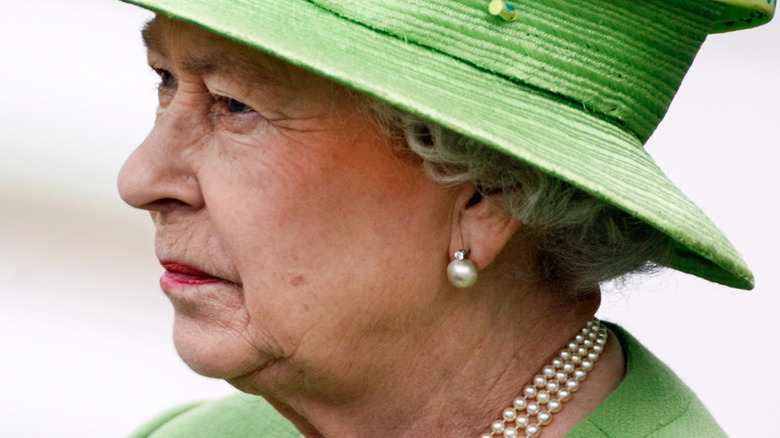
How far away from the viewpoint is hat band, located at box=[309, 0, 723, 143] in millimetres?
1585

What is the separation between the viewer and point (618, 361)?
2.04 m

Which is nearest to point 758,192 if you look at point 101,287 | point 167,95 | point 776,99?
point 776,99

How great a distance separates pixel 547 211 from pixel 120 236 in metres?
3.12

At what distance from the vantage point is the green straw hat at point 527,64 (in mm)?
1462

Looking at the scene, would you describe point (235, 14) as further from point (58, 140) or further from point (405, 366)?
point (58, 140)

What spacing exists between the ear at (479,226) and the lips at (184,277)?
43cm

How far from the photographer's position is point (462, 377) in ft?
6.27

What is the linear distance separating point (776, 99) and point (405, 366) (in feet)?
7.13

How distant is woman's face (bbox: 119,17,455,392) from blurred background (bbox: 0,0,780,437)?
1.96 m

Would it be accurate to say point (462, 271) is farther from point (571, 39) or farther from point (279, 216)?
point (571, 39)

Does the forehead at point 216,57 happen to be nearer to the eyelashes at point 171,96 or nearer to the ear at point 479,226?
the eyelashes at point 171,96

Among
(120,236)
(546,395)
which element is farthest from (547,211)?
(120,236)

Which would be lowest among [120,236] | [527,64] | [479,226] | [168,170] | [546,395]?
[120,236]

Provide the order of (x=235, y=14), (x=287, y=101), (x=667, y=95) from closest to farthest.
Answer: (x=235, y=14) → (x=287, y=101) → (x=667, y=95)
